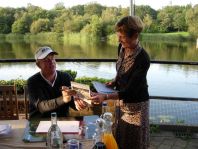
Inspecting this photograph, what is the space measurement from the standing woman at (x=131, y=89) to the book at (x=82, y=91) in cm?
4

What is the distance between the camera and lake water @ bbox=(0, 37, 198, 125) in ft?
15.1

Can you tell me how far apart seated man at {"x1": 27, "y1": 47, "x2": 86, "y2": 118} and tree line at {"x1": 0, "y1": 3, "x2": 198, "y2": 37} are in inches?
135

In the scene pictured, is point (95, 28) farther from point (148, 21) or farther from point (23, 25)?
point (23, 25)

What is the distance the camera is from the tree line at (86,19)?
603 cm

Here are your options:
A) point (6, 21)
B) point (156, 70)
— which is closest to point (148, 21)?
point (156, 70)

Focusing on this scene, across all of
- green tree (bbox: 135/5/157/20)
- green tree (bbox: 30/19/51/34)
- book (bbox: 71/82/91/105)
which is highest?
green tree (bbox: 135/5/157/20)

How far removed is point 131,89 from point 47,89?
62 centimetres

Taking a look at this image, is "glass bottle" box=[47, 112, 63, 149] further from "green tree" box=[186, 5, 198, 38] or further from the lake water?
"green tree" box=[186, 5, 198, 38]

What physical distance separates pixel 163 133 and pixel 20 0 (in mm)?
5081

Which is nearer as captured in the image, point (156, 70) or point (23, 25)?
point (156, 70)

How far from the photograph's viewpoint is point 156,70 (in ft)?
17.9

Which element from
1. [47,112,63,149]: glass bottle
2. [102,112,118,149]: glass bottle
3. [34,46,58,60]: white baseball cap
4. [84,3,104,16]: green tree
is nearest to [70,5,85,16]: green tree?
[84,3,104,16]: green tree

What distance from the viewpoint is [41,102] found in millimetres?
2354

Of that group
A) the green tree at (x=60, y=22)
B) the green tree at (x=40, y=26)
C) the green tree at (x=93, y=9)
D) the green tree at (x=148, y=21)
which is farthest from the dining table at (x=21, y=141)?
the green tree at (x=93, y=9)
